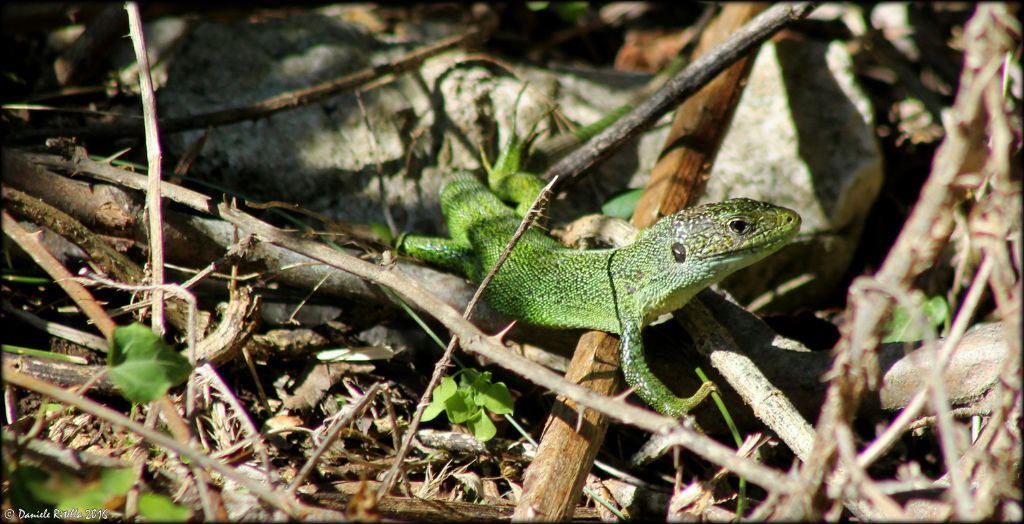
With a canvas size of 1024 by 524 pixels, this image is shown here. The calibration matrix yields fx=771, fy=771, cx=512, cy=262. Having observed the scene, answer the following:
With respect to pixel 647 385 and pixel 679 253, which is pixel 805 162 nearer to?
pixel 679 253

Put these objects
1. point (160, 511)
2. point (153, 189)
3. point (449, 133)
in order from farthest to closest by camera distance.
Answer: point (449, 133) → point (153, 189) → point (160, 511)

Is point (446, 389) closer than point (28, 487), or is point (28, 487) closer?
point (28, 487)

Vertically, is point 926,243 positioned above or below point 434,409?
above

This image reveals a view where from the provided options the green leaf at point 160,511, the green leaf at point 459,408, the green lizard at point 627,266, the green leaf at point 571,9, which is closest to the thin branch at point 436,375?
the green leaf at point 459,408

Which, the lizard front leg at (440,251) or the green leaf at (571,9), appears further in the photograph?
the green leaf at (571,9)

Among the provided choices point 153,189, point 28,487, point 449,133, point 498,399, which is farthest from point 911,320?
point 28,487

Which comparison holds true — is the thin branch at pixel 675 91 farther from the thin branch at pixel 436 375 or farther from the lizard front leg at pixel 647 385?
the lizard front leg at pixel 647 385
